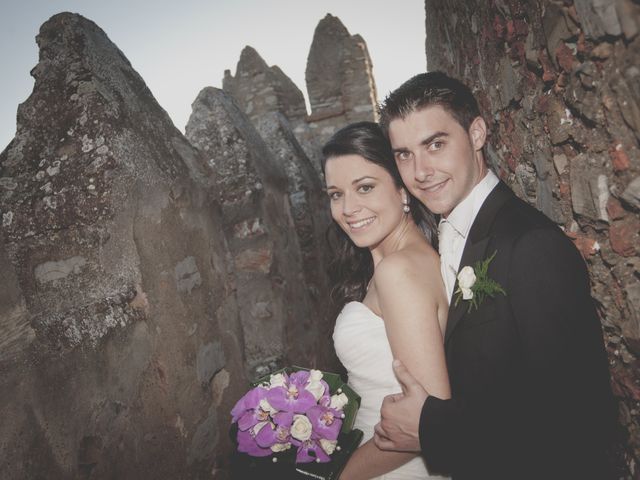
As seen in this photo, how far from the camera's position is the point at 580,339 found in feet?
3.98

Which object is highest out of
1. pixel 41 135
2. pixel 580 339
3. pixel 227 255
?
pixel 41 135

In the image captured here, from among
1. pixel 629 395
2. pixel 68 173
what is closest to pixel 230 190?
pixel 68 173

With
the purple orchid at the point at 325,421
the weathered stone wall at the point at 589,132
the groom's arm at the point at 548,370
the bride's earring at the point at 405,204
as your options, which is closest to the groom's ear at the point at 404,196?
the bride's earring at the point at 405,204

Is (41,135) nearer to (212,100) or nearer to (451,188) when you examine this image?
(212,100)

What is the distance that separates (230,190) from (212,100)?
0.87 metres

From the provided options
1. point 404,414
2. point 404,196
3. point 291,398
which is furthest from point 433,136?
point 291,398

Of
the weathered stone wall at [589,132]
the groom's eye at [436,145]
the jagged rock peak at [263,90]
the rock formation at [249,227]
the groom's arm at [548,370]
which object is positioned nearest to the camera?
the weathered stone wall at [589,132]

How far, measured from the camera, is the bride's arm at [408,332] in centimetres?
156

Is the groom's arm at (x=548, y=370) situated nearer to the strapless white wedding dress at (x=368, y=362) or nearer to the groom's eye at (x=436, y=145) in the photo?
the strapless white wedding dress at (x=368, y=362)

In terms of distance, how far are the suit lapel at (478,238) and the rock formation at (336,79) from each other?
749 cm

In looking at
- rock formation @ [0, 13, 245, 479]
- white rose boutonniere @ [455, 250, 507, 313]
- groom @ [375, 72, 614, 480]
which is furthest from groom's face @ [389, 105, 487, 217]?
rock formation @ [0, 13, 245, 479]

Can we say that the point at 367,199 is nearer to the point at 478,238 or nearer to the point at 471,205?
the point at 471,205

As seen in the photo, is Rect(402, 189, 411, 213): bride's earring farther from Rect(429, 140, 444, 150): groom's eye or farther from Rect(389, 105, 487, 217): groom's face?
Rect(429, 140, 444, 150): groom's eye

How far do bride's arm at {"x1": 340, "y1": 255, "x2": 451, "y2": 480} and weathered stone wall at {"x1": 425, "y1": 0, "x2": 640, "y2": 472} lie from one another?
0.62 meters
